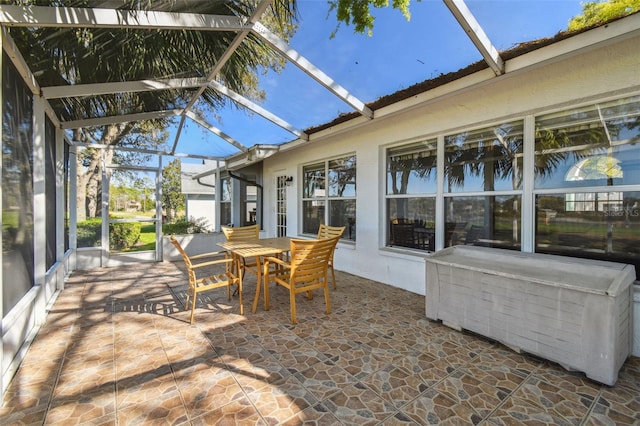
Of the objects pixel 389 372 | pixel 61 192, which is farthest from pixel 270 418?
pixel 61 192

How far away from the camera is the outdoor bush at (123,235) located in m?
6.36

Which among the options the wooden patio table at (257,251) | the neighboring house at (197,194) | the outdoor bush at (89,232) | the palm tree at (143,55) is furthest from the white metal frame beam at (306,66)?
the neighboring house at (197,194)

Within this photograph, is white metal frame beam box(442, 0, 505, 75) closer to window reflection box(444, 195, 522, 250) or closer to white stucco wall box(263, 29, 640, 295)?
white stucco wall box(263, 29, 640, 295)

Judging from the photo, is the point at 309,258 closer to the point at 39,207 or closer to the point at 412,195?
the point at 412,195

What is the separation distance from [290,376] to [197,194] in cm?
1292

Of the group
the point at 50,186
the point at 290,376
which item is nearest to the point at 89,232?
the point at 50,186

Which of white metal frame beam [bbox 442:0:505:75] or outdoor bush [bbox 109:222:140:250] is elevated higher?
white metal frame beam [bbox 442:0:505:75]

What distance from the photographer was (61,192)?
457 centimetres

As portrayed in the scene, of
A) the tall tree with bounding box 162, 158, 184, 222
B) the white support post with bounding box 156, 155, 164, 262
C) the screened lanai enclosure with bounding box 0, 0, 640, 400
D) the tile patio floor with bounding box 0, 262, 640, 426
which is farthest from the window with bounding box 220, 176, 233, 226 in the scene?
the tall tree with bounding box 162, 158, 184, 222

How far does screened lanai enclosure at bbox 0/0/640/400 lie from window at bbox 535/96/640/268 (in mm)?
12

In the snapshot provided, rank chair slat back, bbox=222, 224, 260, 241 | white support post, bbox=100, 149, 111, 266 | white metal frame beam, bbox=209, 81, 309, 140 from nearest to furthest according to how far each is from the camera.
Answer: white metal frame beam, bbox=209, 81, 309, 140 → chair slat back, bbox=222, 224, 260, 241 → white support post, bbox=100, 149, 111, 266

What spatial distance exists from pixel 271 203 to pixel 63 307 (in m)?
4.99

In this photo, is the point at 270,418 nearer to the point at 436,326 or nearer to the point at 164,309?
the point at 436,326

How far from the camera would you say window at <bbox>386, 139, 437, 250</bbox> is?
4180 mm
